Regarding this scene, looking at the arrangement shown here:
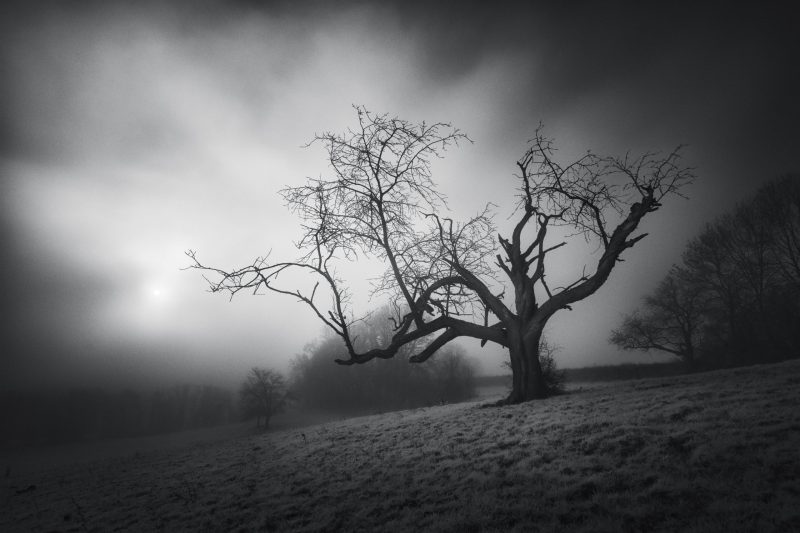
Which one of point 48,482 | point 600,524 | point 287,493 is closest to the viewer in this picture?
point 600,524

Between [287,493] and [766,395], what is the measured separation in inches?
422

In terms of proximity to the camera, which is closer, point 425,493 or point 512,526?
point 512,526

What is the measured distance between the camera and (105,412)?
269 feet

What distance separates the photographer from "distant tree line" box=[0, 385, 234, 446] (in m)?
74.2

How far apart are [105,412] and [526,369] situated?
10515 centimetres

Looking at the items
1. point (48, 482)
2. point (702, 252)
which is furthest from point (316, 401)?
point (702, 252)

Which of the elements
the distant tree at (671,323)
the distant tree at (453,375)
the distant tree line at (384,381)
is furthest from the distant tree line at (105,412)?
the distant tree at (671,323)

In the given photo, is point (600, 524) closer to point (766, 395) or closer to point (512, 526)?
point (512, 526)

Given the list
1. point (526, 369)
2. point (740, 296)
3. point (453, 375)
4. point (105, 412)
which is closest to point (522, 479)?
point (526, 369)

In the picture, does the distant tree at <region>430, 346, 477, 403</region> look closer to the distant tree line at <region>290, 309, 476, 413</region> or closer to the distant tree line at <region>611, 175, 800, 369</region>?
the distant tree line at <region>290, 309, 476, 413</region>

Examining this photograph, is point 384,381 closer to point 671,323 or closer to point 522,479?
point 671,323

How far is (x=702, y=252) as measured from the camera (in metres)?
30.7

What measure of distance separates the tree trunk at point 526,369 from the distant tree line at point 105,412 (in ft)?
276

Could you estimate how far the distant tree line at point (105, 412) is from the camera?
244ft
